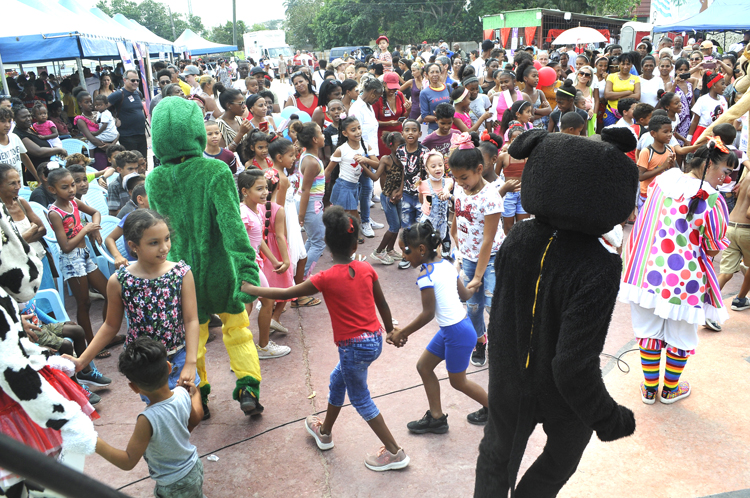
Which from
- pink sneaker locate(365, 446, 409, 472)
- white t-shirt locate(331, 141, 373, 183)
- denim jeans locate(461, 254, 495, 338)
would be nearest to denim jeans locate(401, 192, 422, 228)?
white t-shirt locate(331, 141, 373, 183)

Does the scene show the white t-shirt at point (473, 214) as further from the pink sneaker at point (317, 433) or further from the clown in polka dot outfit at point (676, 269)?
the pink sneaker at point (317, 433)

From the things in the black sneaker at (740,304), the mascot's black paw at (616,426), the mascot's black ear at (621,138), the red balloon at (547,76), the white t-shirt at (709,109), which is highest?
the red balloon at (547,76)

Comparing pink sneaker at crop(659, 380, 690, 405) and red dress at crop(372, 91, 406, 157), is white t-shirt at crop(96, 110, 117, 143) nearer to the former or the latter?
red dress at crop(372, 91, 406, 157)

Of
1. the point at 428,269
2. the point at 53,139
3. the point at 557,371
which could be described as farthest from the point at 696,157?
the point at 53,139

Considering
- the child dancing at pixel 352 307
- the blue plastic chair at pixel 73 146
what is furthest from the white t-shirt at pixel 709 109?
the blue plastic chair at pixel 73 146

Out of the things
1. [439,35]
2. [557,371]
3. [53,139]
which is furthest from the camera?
[439,35]

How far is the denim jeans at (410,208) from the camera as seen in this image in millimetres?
6513

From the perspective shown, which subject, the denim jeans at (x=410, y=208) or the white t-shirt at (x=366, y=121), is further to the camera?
the white t-shirt at (x=366, y=121)

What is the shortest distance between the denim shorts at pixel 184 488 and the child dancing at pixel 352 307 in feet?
3.01

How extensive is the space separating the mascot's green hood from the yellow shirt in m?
7.53

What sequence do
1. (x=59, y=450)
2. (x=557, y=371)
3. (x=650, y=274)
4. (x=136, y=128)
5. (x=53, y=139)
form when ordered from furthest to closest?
(x=136, y=128) → (x=53, y=139) → (x=650, y=274) → (x=59, y=450) → (x=557, y=371)

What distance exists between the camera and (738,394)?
400 centimetres

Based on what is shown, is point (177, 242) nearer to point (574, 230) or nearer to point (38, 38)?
point (574, 230)

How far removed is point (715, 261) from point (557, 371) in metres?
5.45
